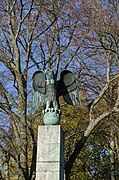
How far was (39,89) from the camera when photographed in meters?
8.88

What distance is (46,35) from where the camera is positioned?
583 inches

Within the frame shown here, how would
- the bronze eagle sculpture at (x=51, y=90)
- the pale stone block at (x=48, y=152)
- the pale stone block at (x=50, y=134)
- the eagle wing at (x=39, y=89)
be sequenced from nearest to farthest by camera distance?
the pale stone block at (x=48, y=152) < the pale stone block at (x=50, y=134) < the bronze eagle sculpture at (x=51, y=90) < the eagle wing at (x=39, y=89)

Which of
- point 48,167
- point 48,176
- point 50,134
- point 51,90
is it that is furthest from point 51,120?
point 48,176

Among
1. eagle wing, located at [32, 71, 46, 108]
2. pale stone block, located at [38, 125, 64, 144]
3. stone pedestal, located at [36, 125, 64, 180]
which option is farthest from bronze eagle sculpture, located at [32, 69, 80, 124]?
stone pedestal, located at [36, 125, 64, 180]

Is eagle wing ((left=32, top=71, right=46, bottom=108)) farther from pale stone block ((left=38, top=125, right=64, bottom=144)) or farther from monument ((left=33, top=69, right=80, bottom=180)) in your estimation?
pale stone block ((left=38, top=125, right=64, bottom=144))

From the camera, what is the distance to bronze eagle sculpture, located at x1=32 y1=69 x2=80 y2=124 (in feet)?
27.7

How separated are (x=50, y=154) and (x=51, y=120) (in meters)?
0.82

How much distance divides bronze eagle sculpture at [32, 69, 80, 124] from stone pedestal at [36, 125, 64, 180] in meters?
0.28

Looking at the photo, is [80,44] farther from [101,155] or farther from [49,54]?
[101,155]

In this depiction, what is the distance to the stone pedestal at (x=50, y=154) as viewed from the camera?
25.7 ft

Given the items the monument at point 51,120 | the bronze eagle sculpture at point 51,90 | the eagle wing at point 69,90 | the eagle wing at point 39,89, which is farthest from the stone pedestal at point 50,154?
the eagle wing at point 69,90

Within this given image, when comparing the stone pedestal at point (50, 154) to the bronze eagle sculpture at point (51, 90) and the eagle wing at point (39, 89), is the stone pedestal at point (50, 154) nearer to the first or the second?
the bronze eagle sculpture at point (51, 90)

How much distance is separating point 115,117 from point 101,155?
9846 mm

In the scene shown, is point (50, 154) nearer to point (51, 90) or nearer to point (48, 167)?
point (48, 167)
